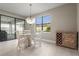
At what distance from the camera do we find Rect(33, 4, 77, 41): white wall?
4.83m

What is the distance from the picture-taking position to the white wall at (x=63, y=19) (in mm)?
4832

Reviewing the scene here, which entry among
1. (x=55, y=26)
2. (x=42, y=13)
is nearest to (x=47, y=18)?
(x=42, y=13)

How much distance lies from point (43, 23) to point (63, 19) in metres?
2.17

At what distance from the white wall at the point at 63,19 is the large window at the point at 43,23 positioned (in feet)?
1.38

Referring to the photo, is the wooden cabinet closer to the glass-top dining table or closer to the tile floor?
the tile floor

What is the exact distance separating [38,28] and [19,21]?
2.40m

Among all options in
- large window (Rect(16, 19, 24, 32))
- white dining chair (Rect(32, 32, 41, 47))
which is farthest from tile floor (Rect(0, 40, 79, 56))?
large window (Rect(16, 19, 24, 32))

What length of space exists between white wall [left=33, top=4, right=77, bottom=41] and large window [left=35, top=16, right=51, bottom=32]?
421mm

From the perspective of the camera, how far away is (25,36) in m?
4.97

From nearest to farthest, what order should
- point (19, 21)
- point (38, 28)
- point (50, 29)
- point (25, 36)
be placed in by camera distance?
point (25, 36) < point (50, 29) < point (38, 28) < point (19, 21)

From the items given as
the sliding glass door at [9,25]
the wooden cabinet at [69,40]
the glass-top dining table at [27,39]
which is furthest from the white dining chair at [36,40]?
the sliding glass door at [9,25]

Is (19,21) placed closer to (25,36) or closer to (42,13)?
(42,13)

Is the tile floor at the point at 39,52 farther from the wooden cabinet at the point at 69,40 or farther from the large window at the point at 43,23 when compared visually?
the large window at the point at 43,23

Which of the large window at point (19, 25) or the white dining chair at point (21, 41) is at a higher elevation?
the large window at point (19, 25)
